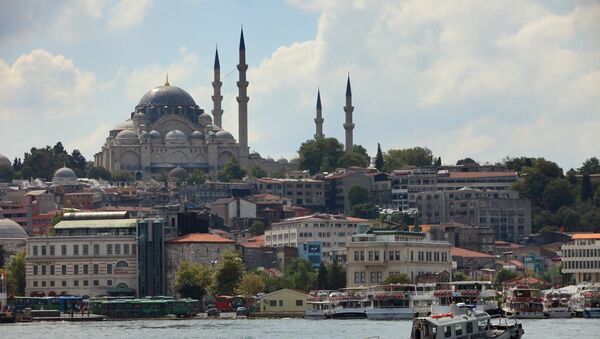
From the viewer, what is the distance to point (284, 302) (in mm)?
112312

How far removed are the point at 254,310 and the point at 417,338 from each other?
4152 cm

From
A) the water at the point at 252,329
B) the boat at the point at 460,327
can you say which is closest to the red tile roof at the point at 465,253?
the water at the point at 252,329

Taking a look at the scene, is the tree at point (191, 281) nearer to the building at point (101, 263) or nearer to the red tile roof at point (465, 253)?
the building at point (101, 263)

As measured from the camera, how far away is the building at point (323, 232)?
155 m

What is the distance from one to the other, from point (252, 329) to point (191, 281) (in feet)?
94.5

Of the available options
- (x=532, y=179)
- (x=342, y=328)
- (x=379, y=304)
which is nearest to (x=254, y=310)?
(x=379, y=304)

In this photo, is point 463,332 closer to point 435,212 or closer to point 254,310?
point 254,310

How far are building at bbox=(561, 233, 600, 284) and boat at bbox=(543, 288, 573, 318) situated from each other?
3220cm

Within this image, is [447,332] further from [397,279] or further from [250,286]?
[250,286]

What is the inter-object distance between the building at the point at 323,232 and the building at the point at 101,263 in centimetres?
2969

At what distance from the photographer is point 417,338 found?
2832 inches

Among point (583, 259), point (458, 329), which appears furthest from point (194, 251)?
point (458, 329)

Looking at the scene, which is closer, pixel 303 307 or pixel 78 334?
pixel 78 334

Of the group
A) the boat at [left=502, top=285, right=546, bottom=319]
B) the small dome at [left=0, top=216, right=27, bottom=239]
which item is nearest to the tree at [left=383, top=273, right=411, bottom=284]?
the boat at [left=502, top=285, right=546, bottom=319]
